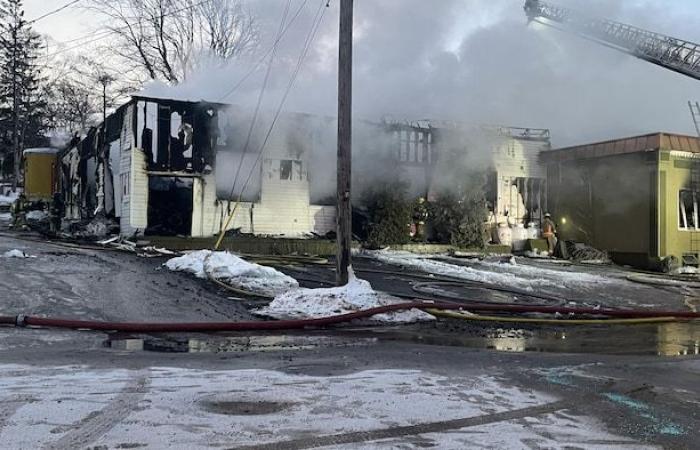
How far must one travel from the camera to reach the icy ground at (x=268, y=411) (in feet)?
11.2

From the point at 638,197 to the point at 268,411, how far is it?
17.0m

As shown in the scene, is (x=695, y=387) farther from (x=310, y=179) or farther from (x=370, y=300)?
(x=310, y=179)

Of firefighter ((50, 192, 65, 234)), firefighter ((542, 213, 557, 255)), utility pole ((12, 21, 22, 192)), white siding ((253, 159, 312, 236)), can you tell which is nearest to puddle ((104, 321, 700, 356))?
white siding ((253, 159, 312, 236))

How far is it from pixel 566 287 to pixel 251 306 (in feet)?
22.2

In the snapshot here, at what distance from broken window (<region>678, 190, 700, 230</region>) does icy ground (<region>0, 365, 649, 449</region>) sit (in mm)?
15560

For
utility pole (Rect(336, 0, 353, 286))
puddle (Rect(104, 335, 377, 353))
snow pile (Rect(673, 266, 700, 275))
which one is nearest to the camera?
puddle (Rect(104, 335, 377, 353))

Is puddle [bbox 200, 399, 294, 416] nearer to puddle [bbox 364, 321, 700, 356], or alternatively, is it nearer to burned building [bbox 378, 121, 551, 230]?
puddle [bbox 364, 321, 700, 356]

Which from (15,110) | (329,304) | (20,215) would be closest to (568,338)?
(329,304)

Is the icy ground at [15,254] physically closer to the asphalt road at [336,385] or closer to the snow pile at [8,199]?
the asphalt road at [336,385]

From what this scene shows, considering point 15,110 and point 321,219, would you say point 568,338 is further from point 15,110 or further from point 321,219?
point 15,110

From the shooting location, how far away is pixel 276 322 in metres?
7.57

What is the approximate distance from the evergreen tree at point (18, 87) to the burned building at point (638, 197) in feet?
120

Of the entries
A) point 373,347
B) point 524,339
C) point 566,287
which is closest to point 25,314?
point 373,347

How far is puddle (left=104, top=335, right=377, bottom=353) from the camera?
635cm
